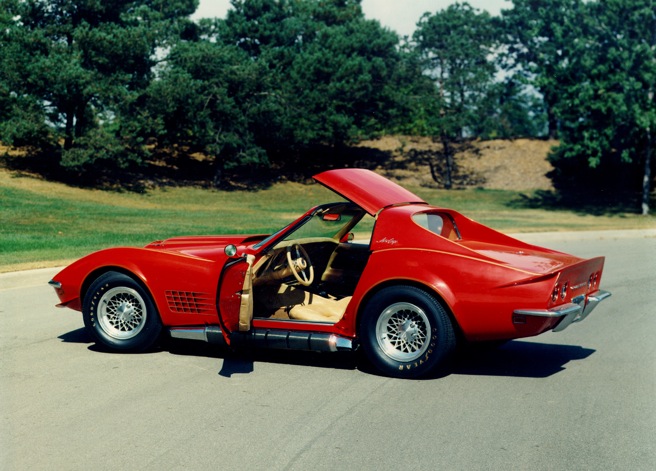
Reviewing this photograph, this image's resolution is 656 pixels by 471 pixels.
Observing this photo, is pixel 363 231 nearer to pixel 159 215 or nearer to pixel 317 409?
pixel 317 409

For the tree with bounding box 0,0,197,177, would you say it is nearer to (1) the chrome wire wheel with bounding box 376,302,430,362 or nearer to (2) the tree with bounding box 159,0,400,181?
(2) the tree with bounding box 159,0,400,181

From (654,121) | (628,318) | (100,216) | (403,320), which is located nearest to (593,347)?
(628,318)

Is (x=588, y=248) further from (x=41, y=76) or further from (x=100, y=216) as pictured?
(x=41, y=76)

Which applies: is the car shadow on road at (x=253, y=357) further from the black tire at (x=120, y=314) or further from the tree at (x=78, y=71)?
the tree at (x=78, y=71)

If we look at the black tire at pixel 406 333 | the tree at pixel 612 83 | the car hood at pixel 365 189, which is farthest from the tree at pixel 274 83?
the black tire at pixel 406 333

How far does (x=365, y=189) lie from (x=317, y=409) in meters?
2.19

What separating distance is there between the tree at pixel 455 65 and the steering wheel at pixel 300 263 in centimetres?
4087

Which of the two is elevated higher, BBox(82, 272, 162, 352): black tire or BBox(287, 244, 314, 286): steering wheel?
BBox(287, 244, 314, 286): steering wheel

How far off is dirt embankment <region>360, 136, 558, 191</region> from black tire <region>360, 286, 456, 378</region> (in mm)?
42697

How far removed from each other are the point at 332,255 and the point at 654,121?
104ft

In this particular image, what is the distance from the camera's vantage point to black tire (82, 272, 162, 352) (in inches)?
284

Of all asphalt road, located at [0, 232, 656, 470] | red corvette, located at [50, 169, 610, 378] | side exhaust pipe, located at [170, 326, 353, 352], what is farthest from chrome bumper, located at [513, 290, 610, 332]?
side exhaust pipe, located at [170, 326, 353, 352]

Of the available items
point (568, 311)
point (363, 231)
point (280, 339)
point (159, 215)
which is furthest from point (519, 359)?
point (159, 215)

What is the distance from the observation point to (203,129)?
41344mm
